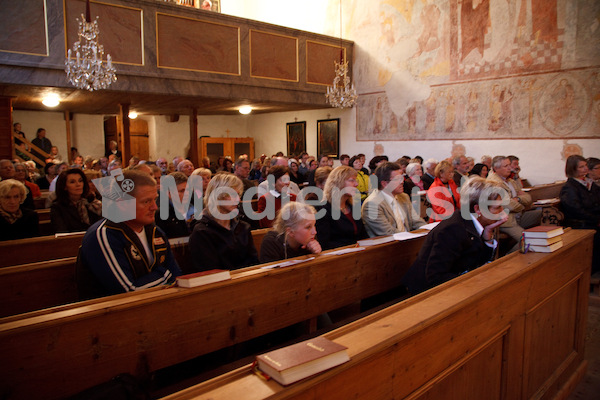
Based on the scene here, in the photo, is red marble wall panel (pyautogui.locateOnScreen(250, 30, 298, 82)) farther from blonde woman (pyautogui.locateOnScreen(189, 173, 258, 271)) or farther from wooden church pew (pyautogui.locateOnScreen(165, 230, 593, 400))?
wooden church pew (pyautogui.locateOnScreen(165, 230, 593, 400))

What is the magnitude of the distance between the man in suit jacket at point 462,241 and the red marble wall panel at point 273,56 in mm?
9412

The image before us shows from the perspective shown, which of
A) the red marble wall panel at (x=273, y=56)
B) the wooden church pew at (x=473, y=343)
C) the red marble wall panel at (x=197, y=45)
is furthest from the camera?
the red marble wall panel at (x=273, y=56)

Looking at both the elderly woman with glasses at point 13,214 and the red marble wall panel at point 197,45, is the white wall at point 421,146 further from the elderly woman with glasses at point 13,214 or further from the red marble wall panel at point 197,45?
the elderly woman with glasses at point 13,214

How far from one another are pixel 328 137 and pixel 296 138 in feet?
5.92

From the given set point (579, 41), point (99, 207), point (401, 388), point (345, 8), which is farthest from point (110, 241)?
point (345, 8)

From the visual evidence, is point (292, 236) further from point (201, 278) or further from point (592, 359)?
point (592, 359)

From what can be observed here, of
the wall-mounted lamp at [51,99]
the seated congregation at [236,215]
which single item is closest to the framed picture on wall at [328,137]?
the seated congregation at [236,215]

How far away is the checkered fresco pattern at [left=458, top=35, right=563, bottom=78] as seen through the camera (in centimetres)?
1017

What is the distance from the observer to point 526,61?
35.0 feet

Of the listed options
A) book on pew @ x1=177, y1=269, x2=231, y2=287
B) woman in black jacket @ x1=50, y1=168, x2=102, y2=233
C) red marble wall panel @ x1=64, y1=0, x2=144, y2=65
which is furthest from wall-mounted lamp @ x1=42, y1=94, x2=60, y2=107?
book on pew @ x1=177, y1=269, x2=231, y2=287

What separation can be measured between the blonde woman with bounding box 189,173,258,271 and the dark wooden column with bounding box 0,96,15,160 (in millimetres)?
8133

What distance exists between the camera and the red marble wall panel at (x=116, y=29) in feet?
28.1

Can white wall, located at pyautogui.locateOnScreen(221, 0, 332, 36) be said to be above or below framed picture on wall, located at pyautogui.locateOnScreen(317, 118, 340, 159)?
above

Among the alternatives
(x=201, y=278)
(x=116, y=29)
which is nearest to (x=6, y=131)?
(x=116, y=29)
